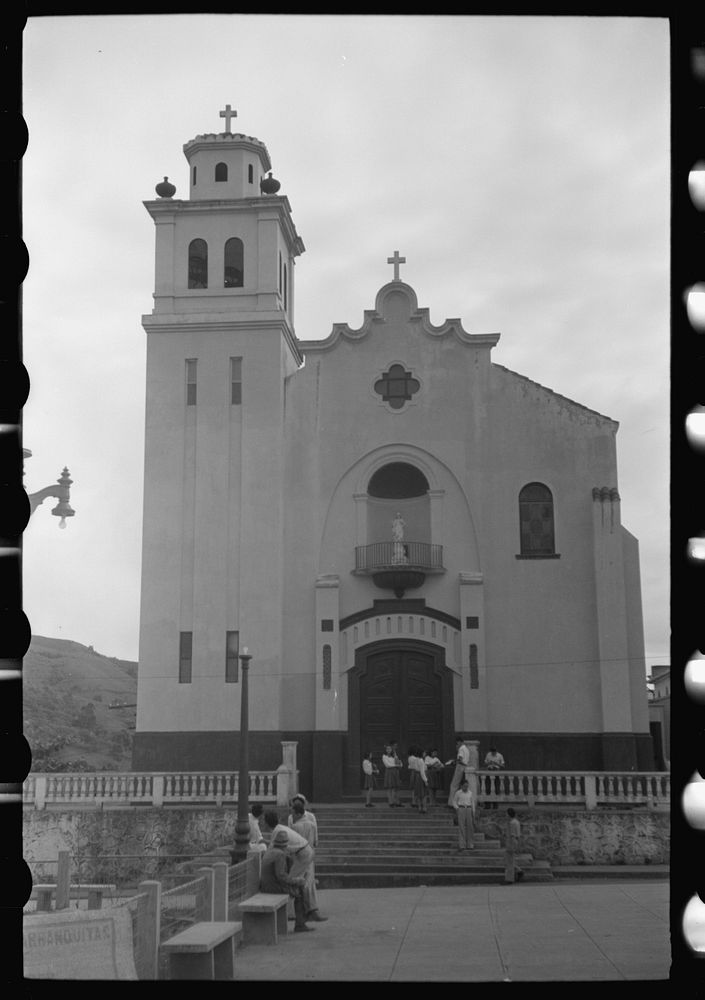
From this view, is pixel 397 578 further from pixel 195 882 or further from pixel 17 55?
pixel 17 55

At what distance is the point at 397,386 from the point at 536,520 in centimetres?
439

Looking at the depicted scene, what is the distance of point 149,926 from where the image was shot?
668cm

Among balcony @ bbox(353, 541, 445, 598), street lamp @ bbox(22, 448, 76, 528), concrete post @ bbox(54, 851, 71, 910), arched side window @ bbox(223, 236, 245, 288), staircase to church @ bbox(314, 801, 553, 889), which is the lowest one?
staircase to church @ bbox(314, 801, 553, 889)

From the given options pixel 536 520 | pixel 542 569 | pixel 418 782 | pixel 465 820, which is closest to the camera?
pixel 465 820

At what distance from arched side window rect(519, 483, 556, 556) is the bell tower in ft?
18.0

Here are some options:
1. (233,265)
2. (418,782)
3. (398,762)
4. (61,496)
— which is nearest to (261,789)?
(398,762)

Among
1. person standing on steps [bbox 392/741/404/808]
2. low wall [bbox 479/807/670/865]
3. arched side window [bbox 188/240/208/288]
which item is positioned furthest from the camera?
arched side window [bbox 188/240/208/288]

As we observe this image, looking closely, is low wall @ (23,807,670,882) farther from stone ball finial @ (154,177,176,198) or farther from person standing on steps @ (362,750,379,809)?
stone ball finial @ (154,177,176,198)

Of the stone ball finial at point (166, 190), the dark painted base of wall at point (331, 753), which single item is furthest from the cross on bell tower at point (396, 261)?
the dark painted base of wall at point (331, 753)

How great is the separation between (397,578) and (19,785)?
23.4 m

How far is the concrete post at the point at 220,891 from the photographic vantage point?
8.81 metres

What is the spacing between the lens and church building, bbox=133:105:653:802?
2427 centimetres

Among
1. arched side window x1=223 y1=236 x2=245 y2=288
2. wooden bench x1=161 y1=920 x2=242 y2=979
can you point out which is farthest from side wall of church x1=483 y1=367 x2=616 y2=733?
wooden bench x1=161 y1=920 x2=242 y2=979

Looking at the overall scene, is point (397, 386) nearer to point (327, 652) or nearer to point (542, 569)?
point (542, 569)
